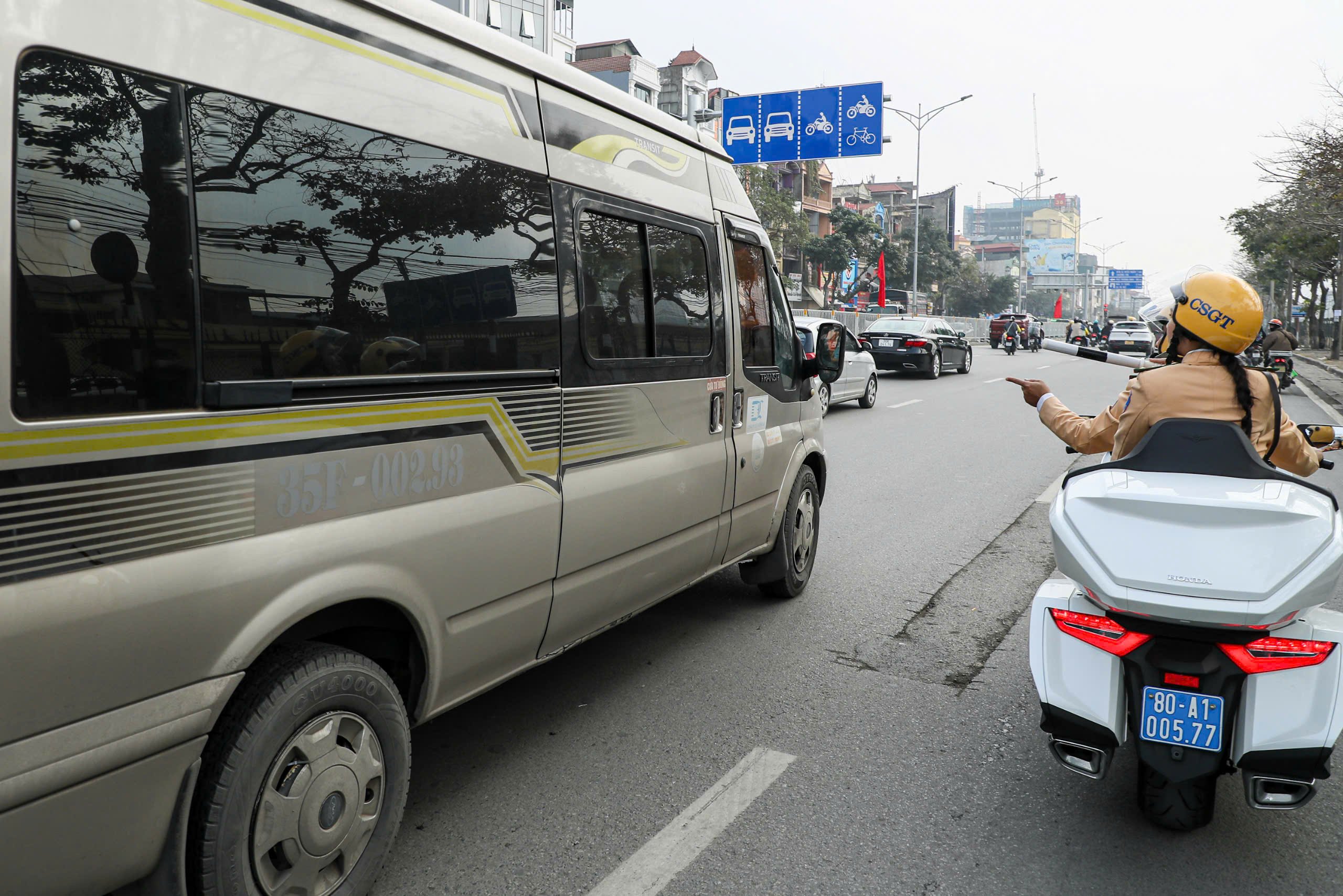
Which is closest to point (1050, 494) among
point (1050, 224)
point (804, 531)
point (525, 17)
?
point (804, 531)

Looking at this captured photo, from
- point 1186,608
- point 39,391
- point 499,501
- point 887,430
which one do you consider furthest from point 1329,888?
point 887,430

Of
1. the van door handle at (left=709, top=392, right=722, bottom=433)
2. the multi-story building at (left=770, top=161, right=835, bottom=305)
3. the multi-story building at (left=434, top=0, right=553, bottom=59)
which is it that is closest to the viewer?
the van door handle at (left=709, top=392, right=722, bottom=433)

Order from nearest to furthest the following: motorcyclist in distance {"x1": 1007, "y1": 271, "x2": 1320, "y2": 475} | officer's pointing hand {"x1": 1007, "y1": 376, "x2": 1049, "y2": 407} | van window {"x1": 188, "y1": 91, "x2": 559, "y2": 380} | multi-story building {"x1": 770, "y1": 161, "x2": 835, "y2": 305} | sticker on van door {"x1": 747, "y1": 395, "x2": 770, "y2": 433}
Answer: van window {"x1": 188, "y1": 91, "x2": 559, "y2": 380} → motorcyclist in distance {"x1": 1007, "y1": 271, "x2": 1320, "y2": 475} → officer's pointing hand {"x1": 1007, "y1": 376, "x2": 1049, "y2": 407} → sticker on van door {"x1": 747, "y1": 395, "x2": 770, "y2": 433} → multi-story building {"x1": 770, "y1": 161, "x2": 835, "y2": 305}

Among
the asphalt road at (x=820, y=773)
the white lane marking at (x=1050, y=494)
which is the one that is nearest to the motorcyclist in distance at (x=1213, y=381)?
the asphalt road at (x=820, y=773)

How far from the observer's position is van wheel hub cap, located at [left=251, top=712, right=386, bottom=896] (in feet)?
8.21

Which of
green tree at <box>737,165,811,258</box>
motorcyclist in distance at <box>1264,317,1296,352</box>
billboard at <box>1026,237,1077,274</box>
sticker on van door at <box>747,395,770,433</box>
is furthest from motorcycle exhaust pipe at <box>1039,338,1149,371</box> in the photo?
billboard at <box>1026,237,1077,274</box>

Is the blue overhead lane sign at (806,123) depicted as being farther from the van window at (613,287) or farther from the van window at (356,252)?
the van window at (356,252)

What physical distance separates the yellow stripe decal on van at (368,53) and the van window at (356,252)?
0.62ft

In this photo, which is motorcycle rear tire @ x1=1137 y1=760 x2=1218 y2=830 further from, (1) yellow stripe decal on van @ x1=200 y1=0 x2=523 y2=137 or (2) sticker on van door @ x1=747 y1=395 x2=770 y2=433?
(1) yellow stripe decal on van @ x1=200 y1=0 x2=523 y2=137

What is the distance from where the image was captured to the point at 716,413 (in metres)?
4.64

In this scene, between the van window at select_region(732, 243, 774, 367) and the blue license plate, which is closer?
the blue license plate

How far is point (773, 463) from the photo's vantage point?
17.5 ft

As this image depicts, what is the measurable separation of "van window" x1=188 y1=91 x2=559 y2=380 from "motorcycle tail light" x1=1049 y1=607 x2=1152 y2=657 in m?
1.78

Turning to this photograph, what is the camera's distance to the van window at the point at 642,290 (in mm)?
3691
